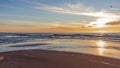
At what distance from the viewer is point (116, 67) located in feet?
29.6

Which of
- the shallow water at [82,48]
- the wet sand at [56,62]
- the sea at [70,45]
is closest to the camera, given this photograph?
the wet sand at [56,62]

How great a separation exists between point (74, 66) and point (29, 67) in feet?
6.82

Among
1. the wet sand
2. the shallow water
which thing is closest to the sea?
the shallow water

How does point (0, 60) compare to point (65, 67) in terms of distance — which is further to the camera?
point (0, 60)

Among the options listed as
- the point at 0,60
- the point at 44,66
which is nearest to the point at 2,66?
the point at 0,60

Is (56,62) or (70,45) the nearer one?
(56,62)

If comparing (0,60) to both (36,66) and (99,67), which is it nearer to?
(36,66)

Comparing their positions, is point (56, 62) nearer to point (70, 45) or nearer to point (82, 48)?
point (82, 48)

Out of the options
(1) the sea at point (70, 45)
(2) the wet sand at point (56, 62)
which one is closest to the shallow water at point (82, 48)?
(1) the sea at point (70, 45)

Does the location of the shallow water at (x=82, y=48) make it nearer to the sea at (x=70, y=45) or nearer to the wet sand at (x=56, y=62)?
the sea at (x=70, y=45)

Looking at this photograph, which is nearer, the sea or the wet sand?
the wet sand

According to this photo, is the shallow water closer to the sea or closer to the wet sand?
the sea

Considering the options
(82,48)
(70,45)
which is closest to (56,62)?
(82,48)

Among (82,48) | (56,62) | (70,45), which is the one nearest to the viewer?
(56,62)
